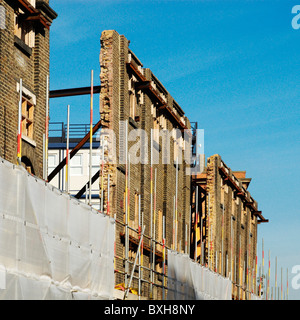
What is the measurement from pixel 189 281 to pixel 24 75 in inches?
640

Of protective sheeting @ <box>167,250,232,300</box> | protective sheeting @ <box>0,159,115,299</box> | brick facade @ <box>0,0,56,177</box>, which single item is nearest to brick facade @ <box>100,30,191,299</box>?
protective sheeting @ <box>167,250,232,300</box>

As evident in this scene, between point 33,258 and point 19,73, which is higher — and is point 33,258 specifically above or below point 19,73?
below

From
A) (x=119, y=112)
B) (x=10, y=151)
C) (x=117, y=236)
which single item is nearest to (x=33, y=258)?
(x=10, y=151)

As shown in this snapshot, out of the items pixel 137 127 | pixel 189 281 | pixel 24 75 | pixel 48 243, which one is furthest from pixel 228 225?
pixel 48 243

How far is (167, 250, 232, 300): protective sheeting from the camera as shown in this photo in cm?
3534

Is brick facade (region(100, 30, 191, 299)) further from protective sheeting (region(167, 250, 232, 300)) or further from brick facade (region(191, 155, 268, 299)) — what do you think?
brick facade (region(191, 155, 268, 299))

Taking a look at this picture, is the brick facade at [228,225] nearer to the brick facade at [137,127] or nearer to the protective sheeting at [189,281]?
the protective sheeting at [189,281]

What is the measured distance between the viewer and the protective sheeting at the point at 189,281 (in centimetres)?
3534

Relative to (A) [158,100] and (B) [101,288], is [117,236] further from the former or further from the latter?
(A) [158,100]

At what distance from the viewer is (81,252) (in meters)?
23.0

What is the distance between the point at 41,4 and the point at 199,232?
2912 cm

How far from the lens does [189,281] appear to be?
38.2 metres

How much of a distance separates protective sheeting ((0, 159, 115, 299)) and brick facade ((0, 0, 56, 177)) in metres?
2.79

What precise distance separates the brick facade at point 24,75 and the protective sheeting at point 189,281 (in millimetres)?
11101
